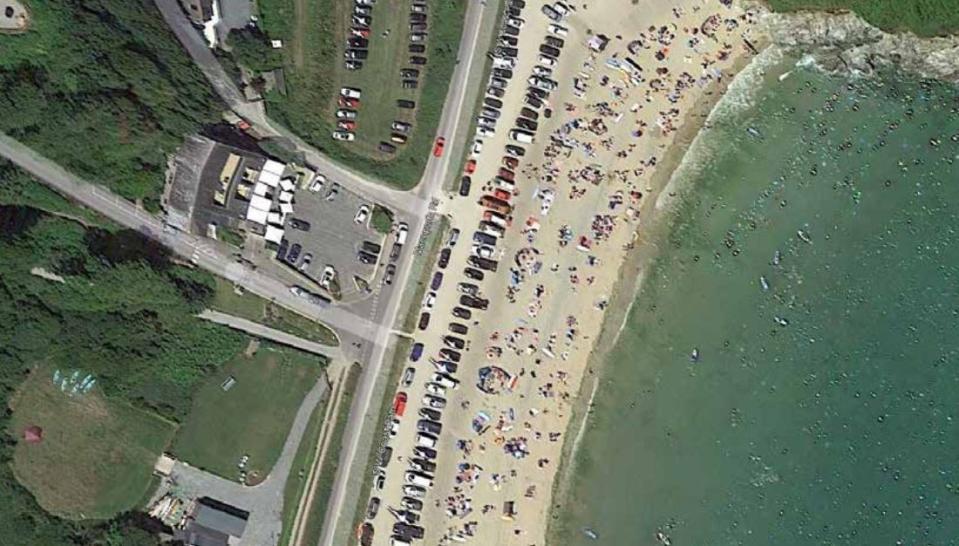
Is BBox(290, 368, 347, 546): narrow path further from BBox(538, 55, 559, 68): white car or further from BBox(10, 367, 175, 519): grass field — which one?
BBox(538, 55, 559, 68): white car

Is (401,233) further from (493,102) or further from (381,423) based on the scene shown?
(381,423)

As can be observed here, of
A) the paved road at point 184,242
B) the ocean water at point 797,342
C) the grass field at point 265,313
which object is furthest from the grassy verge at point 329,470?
the ocean water at point 797,342

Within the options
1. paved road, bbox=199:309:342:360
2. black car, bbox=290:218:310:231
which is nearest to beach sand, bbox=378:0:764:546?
paved road, bbox=199:309:342:360

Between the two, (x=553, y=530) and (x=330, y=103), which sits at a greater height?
(x=330, y=103)

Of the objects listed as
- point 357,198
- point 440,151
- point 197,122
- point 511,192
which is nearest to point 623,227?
point 511,192

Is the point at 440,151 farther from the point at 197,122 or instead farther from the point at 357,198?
the point at 197,122
